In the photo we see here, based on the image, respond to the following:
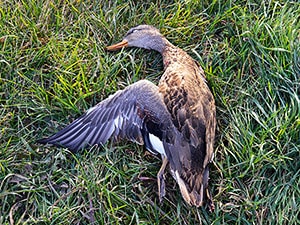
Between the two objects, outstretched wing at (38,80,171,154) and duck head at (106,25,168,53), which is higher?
duck head at (106,25,168,53)

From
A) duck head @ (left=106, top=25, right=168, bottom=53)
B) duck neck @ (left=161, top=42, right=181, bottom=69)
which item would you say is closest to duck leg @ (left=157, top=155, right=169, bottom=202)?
duck neck @ (left=161, top=42, right=181, bottom=69)

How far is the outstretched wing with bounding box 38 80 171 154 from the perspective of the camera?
3.38 metres

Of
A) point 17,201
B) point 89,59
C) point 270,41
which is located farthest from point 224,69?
point 17,201

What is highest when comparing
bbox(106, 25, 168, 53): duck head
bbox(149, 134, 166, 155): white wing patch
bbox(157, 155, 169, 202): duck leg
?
bbox(106, 25, 168, 53): duck head

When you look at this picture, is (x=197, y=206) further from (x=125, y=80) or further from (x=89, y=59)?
(x=89, y=59)

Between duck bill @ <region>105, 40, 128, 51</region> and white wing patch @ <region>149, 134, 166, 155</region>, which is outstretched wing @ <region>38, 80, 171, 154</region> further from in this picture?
duck bill @ <region>105, 40, 128, 51</region>

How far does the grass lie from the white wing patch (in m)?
0.12

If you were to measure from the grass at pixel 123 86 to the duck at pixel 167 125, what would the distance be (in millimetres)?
90

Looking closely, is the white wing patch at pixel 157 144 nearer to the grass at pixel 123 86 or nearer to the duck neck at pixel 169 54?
the grass at pixel 123 86

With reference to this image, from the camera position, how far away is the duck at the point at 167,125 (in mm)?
3270

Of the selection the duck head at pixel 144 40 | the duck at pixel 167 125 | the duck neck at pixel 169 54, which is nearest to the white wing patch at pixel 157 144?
the duck at pixel 167 125

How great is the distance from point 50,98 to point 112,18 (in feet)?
2.49

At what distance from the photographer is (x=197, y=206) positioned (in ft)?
10.4

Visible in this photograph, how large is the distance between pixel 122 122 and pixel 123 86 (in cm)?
35
